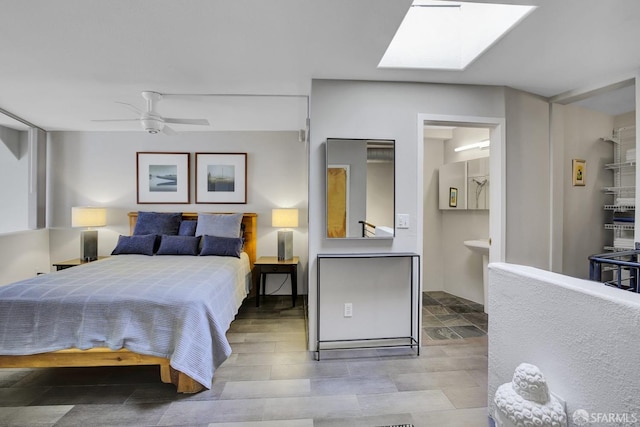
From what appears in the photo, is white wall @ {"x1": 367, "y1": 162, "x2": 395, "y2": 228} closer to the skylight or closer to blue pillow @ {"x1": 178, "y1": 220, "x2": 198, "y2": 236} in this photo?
the skylight

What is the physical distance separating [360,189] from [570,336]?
1703 millimetres

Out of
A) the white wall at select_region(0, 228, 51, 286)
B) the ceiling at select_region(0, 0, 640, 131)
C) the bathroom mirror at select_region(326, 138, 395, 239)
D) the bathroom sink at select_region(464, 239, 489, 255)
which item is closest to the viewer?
the ceiling at select_region(0, 0, 640, 131)

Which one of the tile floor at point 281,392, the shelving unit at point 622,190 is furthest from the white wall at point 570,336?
the shelving unit at point 622,190

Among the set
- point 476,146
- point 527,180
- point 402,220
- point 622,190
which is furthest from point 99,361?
point 622,190

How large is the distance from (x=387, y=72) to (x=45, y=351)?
3.21 m

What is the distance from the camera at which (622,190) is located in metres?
3.01

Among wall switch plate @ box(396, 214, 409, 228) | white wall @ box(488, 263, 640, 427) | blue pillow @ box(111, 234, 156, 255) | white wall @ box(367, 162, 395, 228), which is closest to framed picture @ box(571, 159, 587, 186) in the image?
wall switch plate @ box(396, 214, 409, 228)

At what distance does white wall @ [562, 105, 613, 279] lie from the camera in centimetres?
293

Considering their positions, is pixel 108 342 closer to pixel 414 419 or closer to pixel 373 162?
pixel 414 419

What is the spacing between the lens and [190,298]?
1946 millimetres

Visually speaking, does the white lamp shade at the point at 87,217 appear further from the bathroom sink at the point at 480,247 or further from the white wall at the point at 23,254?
the bathroom sink at the point at 480,247

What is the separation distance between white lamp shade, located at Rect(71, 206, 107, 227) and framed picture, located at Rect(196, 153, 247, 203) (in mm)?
1296

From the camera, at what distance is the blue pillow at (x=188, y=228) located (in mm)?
3812

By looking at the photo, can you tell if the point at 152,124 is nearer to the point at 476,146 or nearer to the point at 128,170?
the point at 128,170
